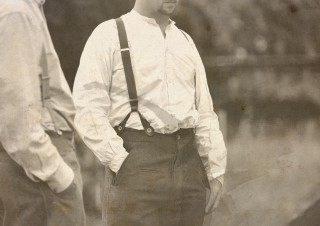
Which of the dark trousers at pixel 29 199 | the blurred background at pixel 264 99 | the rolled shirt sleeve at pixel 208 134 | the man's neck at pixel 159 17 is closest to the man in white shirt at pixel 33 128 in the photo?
the dark trousers at pixel 29 199

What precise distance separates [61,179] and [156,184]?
41cm

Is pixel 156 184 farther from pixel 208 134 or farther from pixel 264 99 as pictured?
pixel 264 99

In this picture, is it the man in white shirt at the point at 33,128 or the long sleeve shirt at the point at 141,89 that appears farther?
the long sleeve shirt at the point at 141,89

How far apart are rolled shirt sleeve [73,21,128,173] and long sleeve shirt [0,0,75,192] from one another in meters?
0.22

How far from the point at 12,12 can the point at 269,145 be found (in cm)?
121

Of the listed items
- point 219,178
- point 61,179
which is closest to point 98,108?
point 61,179

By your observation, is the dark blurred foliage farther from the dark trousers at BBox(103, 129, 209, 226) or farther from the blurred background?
the dark trousers at BBox(103, 129, 209, 226)

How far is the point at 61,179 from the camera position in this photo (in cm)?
202

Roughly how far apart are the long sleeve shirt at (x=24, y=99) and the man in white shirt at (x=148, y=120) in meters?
0.26

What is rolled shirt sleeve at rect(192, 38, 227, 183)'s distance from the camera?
2.38 metres

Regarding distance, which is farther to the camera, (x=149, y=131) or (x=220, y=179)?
(x=220, y=179)

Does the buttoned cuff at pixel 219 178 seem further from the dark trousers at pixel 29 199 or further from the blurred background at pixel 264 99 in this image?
the dark trousers at pixel 29 199

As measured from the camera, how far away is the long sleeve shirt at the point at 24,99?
1923 millimetres

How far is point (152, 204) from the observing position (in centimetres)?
230
